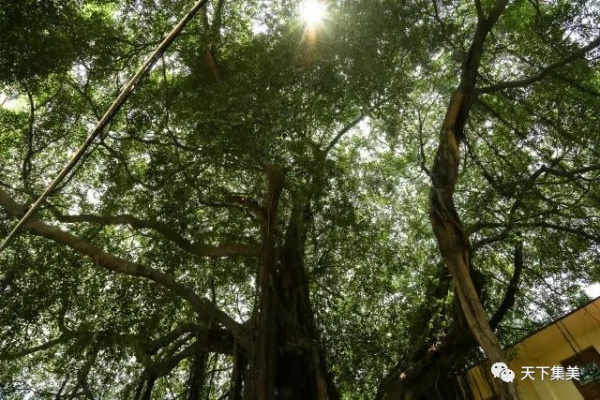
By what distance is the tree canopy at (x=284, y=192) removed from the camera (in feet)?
15.0

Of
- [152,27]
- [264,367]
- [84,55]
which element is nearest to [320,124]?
[152,27]

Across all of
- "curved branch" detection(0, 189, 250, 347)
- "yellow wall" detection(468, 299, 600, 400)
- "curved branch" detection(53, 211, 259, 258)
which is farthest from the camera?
"yellow wall" detection(468, 299, 600, 400)

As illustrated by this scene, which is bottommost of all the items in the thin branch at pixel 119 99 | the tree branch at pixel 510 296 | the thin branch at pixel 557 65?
the thin branch at pixel 119 99

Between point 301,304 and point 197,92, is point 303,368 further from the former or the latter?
point 197,92

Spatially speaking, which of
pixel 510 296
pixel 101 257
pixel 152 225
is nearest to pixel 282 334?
pixel 152 225

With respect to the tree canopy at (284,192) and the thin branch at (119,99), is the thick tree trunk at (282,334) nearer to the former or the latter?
the tree canopy at (284,192)

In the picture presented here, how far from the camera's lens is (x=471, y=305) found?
338 cm

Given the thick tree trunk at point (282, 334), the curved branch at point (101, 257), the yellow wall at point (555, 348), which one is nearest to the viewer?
the thick tree trunk at point (282, 334)

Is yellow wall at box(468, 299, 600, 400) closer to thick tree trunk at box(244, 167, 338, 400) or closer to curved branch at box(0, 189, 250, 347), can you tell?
thick tree trunk at box(244, 167, 338, 400)

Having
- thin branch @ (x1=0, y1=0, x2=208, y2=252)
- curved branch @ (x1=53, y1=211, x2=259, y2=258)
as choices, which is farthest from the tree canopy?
thin branch @ (x1=0, y1=0, x2=208, y2=252)

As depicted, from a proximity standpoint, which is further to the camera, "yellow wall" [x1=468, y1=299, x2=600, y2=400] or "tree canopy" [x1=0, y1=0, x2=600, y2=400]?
"yellow wall" [x1=468, y1=299, x2=600, y2=400]

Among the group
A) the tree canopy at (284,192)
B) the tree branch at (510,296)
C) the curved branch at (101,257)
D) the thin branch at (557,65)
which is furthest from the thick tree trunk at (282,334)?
the thin branch at (557,65)

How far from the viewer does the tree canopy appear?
4582mm

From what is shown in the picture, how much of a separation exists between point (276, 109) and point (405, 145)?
3.17m
